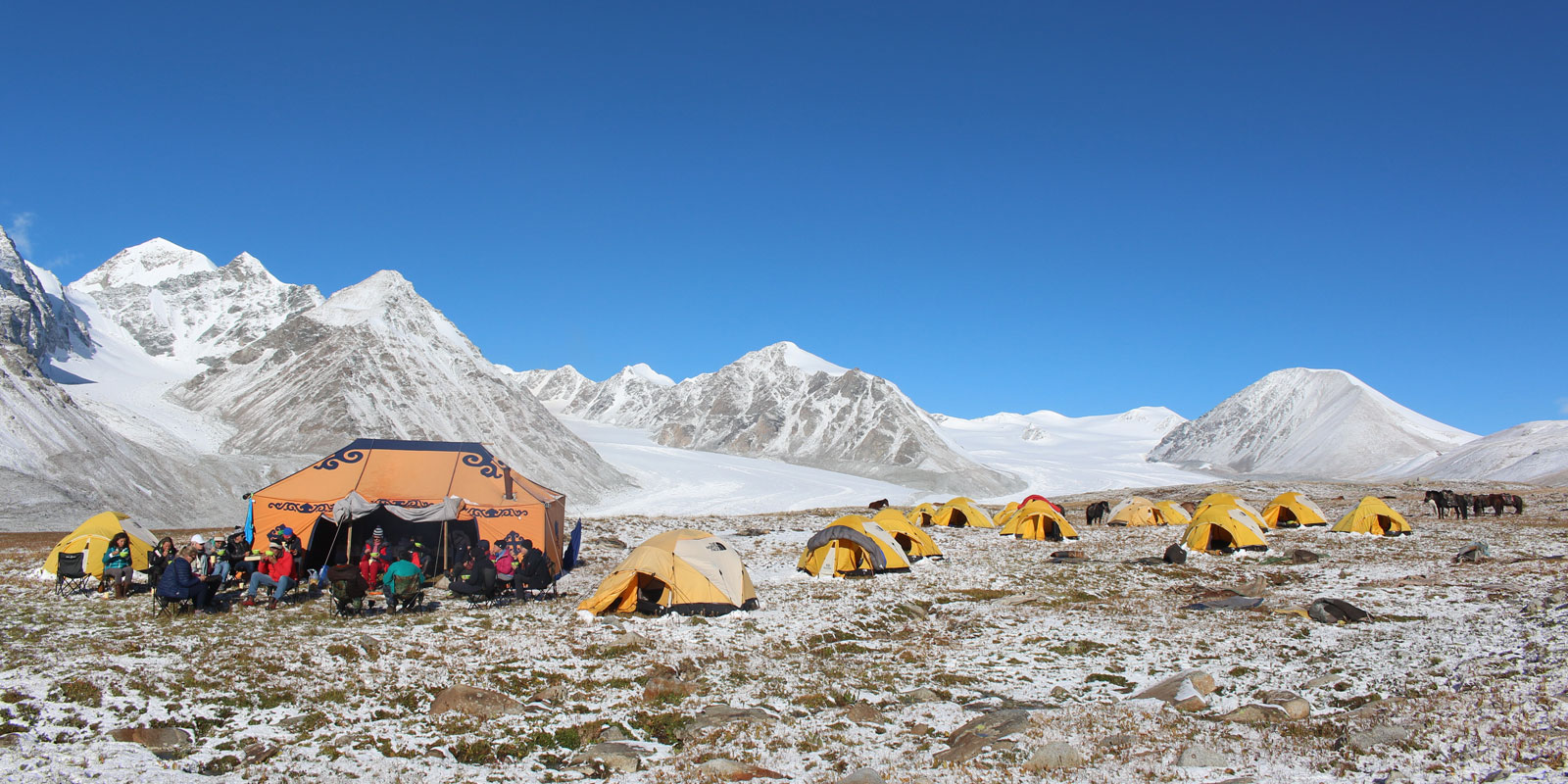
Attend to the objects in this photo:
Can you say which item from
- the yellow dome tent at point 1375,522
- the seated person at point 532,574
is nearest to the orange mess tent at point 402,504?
the seated person at point 532,574

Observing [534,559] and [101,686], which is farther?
[534,559]

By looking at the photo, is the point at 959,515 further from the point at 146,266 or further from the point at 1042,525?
the point at 146,266

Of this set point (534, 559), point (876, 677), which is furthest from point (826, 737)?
point (534, 559)

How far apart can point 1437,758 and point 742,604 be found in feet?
42.6

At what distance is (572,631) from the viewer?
15.9 metres

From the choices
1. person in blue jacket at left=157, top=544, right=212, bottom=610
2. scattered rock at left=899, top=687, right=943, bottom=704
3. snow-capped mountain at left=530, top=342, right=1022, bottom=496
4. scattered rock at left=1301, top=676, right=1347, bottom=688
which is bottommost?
scattered rock at left=899, top=687, right=943, bottom=704

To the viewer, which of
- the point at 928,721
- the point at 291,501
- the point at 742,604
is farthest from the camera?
the point at 291,501

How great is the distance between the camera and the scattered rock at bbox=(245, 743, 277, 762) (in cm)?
872

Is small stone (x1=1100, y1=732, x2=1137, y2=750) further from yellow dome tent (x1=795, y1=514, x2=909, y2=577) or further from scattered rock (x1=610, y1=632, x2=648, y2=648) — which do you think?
yellow dome tent (x1=795, y1=514, x2=909, y2=577)

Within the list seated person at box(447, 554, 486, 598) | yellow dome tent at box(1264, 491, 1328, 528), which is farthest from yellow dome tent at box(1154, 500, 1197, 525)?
seated person at box(447, 554, 486, 598)

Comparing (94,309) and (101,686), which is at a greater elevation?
(94,309)

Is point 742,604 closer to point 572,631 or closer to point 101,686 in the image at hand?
point 572,631

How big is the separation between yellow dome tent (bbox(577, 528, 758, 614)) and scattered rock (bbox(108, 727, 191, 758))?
8871 millimetres

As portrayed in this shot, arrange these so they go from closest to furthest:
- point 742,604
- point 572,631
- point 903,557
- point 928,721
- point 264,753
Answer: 1. point 264,753
2. point 928,721
3. point 572,631
4. point 742,604
5. point 903,557
